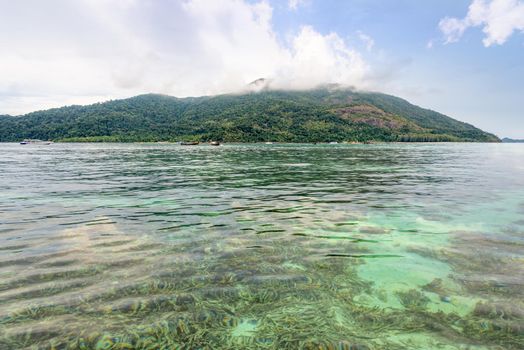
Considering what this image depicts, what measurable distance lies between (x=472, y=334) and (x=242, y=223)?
9.78 meters

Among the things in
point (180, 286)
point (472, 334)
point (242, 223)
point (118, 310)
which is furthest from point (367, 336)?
point (242, 223)

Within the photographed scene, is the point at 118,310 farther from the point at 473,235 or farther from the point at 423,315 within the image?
the point at 473,235

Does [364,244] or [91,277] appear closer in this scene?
[91,277]

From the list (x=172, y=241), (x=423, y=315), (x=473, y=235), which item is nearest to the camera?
(x=423, y=315)

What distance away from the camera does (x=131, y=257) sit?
9.83 meters

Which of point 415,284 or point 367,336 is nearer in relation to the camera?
point 367,336

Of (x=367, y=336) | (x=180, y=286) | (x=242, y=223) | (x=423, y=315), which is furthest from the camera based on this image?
(x=242, y=223)

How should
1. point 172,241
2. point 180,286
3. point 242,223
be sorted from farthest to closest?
point 242,223
point 172,241
point 180,286

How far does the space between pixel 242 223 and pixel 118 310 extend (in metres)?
7.95

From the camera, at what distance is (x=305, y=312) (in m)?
6.73

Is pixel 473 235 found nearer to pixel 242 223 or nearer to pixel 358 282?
pixel 358 282

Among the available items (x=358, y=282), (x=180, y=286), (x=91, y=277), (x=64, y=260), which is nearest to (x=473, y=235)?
(x=358, y=282)

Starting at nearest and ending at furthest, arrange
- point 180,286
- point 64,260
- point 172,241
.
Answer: point 180,286 < point 64,260 < point 172,241

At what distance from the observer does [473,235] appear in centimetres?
1252
